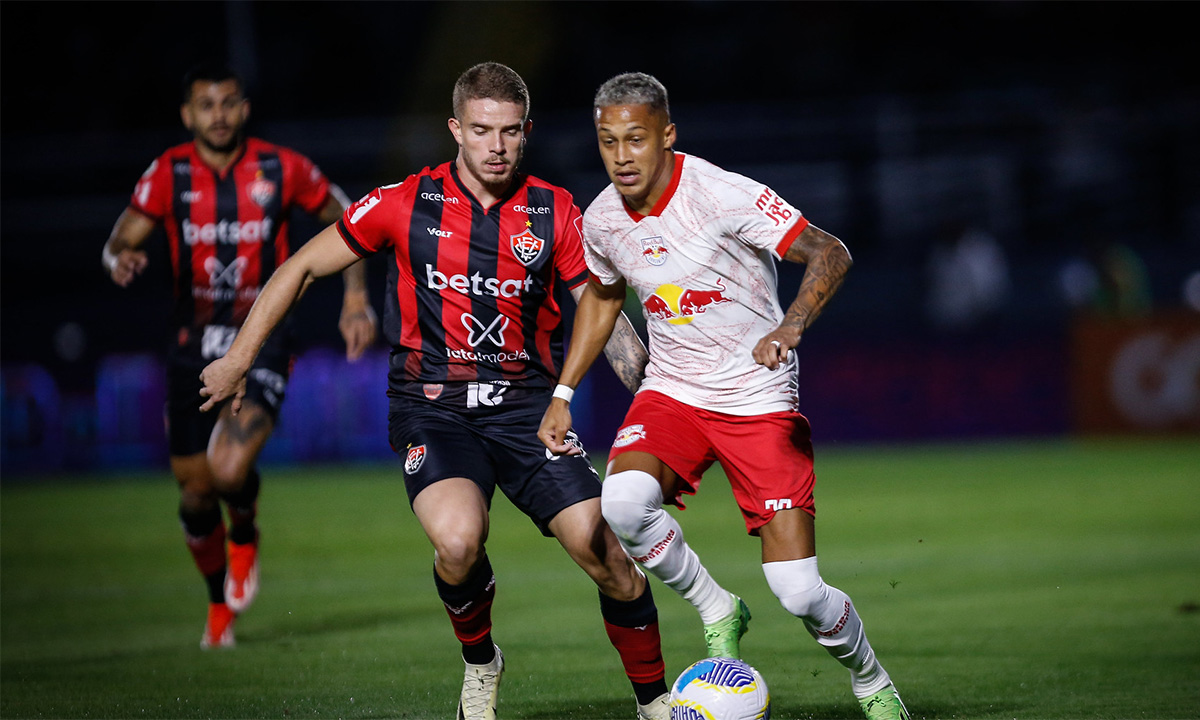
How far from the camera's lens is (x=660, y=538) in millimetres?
4941

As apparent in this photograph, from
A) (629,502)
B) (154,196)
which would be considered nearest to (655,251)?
(629,502)

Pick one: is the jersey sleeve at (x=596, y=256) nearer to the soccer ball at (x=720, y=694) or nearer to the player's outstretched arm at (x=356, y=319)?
the player's outstretched arm at (x=356, y=319)

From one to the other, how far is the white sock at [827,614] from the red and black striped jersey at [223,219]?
3756mm

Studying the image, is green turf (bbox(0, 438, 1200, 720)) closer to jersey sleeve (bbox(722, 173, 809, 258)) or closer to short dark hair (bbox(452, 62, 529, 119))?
jersey sleeve (bbox(722, 173, 809, 258))

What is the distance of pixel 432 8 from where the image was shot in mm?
21453

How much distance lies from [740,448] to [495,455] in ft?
3.12

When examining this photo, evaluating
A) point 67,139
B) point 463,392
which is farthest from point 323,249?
point 67,139

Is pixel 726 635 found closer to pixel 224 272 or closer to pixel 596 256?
pixel 596 256

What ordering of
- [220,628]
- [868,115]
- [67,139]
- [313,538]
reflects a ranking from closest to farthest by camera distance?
[220,628] → [313,538] → [67,139] → [868,115]

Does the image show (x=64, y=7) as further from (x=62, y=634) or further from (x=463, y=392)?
(x=463, y=392)

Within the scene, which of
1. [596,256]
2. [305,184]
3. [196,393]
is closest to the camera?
[596,256]

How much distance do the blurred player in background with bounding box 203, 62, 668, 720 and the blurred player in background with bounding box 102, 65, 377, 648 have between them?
2.09 m

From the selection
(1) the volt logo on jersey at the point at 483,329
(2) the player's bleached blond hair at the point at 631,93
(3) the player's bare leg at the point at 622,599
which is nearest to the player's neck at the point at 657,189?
(2) the player's bleached blond hair at the point at 631,93

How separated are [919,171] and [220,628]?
1484cm
